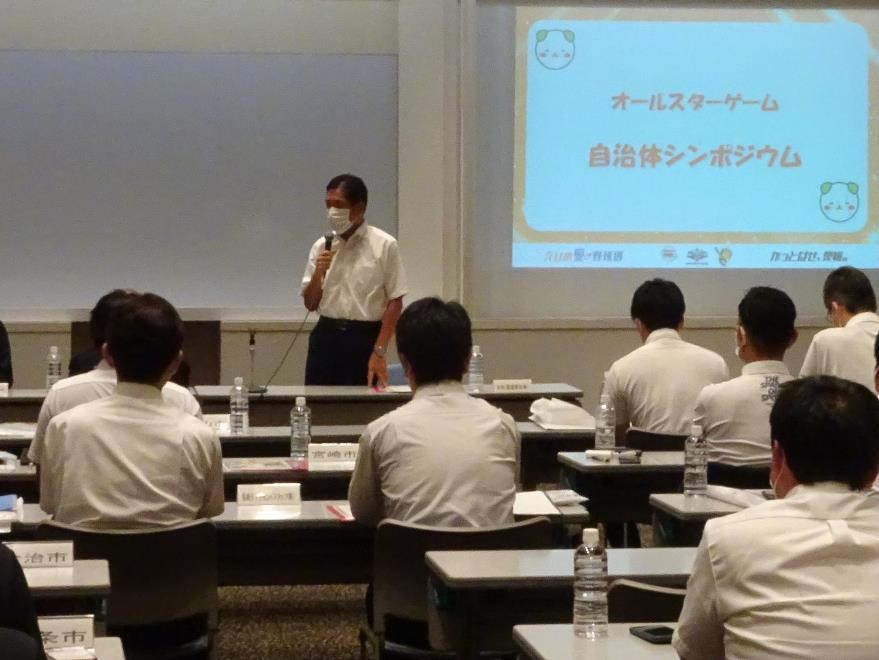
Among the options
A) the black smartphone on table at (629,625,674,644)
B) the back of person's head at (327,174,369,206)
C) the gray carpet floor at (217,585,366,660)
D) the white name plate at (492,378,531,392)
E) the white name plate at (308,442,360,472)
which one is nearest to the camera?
the black smartphone on table at (629,625,674,644)

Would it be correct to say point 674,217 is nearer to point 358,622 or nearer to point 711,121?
point 711,121

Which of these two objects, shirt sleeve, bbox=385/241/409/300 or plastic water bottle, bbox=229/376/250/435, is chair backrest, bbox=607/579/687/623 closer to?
plastic water bottle, bbox=229/376/250/435

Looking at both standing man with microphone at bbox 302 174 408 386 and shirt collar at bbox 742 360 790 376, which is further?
standing man with microphone at bbox 302 174 408 386

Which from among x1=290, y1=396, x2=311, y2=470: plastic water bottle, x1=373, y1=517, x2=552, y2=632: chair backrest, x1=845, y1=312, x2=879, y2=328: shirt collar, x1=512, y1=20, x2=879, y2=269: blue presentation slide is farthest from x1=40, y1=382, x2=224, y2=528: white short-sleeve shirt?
x1=512, y1=20, x2=879, y2=269: blue presentation slide

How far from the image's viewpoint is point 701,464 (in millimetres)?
4223

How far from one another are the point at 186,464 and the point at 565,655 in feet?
4.57

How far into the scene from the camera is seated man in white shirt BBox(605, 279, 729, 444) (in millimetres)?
5371

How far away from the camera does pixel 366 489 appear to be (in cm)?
362

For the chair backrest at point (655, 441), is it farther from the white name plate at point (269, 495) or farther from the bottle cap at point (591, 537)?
the bottle cap at point (591, 537)

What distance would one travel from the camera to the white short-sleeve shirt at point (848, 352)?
18.5ft

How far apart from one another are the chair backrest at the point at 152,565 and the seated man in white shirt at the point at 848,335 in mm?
3118

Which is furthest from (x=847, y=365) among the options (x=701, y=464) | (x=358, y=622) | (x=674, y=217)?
(x=674, y=217)

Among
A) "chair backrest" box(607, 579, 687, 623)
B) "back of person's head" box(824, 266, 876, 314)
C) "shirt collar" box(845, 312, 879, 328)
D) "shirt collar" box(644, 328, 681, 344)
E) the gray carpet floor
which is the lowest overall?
the gray carpet floor

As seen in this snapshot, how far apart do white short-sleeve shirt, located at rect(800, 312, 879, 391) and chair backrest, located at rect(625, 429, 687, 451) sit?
0.89 meters
